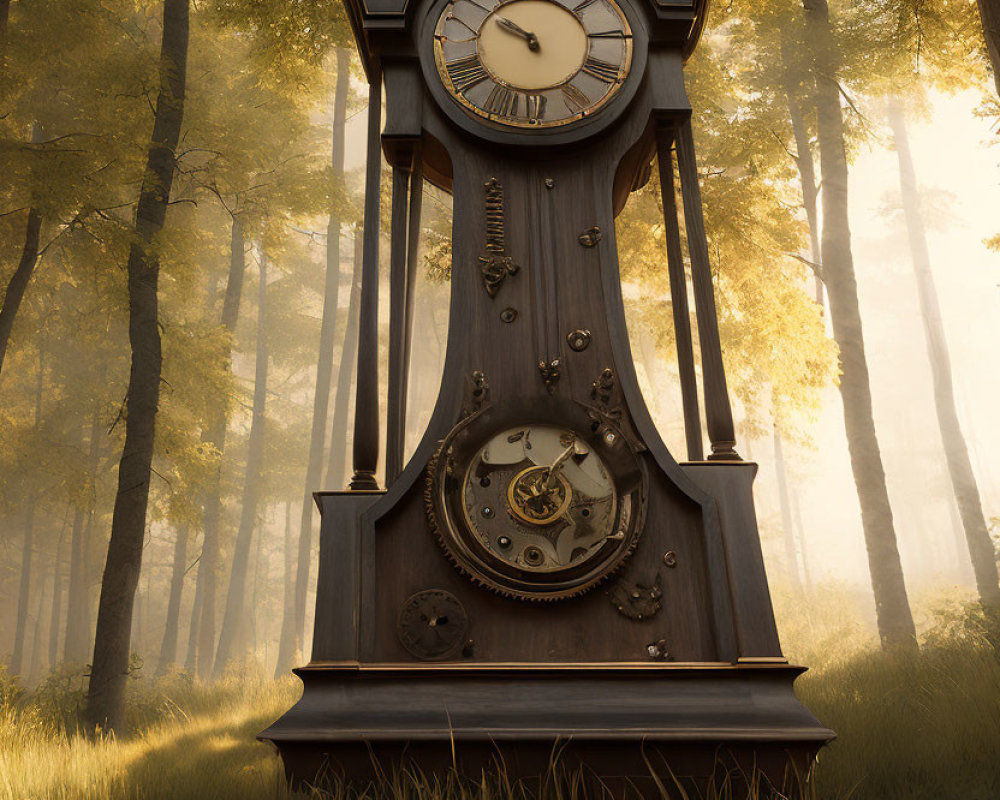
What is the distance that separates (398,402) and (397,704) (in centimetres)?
141

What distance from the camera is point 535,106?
354cm

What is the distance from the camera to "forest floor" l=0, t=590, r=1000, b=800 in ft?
9.85

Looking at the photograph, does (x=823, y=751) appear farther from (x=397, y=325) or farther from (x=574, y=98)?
(x=574, y=98)

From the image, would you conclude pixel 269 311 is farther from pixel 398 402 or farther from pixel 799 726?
pixel 799 726

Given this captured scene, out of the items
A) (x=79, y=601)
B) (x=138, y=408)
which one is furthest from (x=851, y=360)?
(x=79, y=601)

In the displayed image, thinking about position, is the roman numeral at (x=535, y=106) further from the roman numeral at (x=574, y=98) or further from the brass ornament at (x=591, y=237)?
the brass ornament at (x=591, y=237)

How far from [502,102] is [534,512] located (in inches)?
74.0

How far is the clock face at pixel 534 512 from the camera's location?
301 cm

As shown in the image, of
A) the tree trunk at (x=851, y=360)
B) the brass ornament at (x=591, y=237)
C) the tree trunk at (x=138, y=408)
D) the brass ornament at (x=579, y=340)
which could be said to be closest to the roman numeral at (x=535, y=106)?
the brass ornament at (x=591, y=237)

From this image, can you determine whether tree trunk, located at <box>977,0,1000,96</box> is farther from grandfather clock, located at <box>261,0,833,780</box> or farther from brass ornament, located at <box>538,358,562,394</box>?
brass ornament, located at <box>538,358,562,394</box>


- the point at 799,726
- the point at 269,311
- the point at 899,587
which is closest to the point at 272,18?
the point at 799,726

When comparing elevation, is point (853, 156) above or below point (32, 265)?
above

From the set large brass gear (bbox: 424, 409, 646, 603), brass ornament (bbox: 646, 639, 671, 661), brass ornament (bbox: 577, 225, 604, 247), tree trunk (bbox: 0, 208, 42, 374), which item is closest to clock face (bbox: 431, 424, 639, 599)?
large brass gear (bbox: 424, 409, 646, 603)

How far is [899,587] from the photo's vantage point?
304 inches
